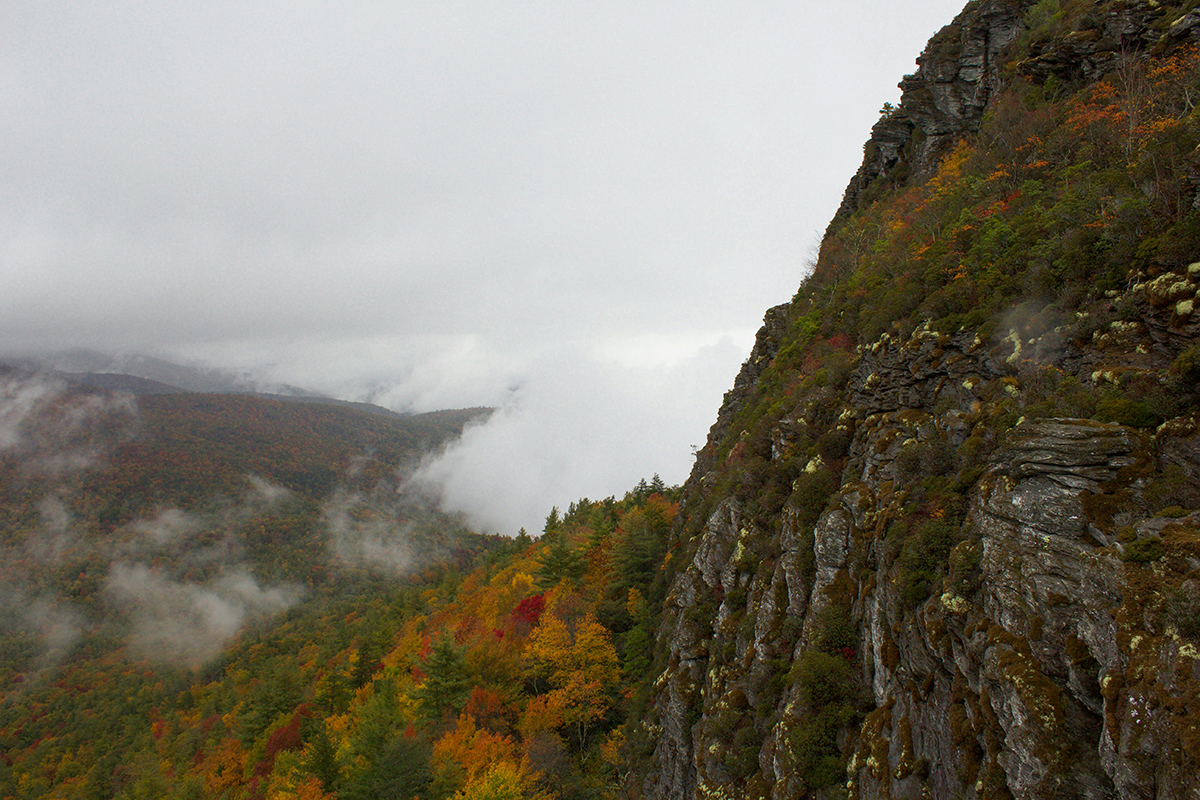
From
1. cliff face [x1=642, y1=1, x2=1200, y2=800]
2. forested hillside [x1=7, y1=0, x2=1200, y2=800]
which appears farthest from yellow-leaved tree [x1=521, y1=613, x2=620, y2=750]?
cliff face [x1=642, y1=1, x2=1200, y2=800]

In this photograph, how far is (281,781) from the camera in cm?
3631

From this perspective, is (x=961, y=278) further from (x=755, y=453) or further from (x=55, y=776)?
(x=55, y=776)

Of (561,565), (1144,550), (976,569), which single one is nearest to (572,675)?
(561,565)

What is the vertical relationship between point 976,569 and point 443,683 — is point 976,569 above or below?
above

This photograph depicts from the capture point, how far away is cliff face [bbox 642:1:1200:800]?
711cm

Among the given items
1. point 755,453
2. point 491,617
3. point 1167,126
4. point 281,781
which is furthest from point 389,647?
point 1167,126

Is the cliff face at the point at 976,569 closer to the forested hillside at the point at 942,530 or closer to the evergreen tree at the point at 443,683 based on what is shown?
the forested hillside at the point at 942,530

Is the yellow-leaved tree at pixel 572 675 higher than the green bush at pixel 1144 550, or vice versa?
the green bush at pixel 1144 550

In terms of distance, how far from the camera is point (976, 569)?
10.1m

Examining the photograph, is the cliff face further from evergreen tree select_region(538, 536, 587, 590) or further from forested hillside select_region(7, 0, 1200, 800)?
evergreen tree select_region(538, 536, 587, 590)

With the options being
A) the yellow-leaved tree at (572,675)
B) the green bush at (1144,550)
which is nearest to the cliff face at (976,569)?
the green bush at (1144,550)

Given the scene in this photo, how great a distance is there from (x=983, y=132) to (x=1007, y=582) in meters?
30.6

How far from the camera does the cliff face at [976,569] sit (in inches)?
280

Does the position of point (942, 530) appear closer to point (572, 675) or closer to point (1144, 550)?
point (1144, 550)
